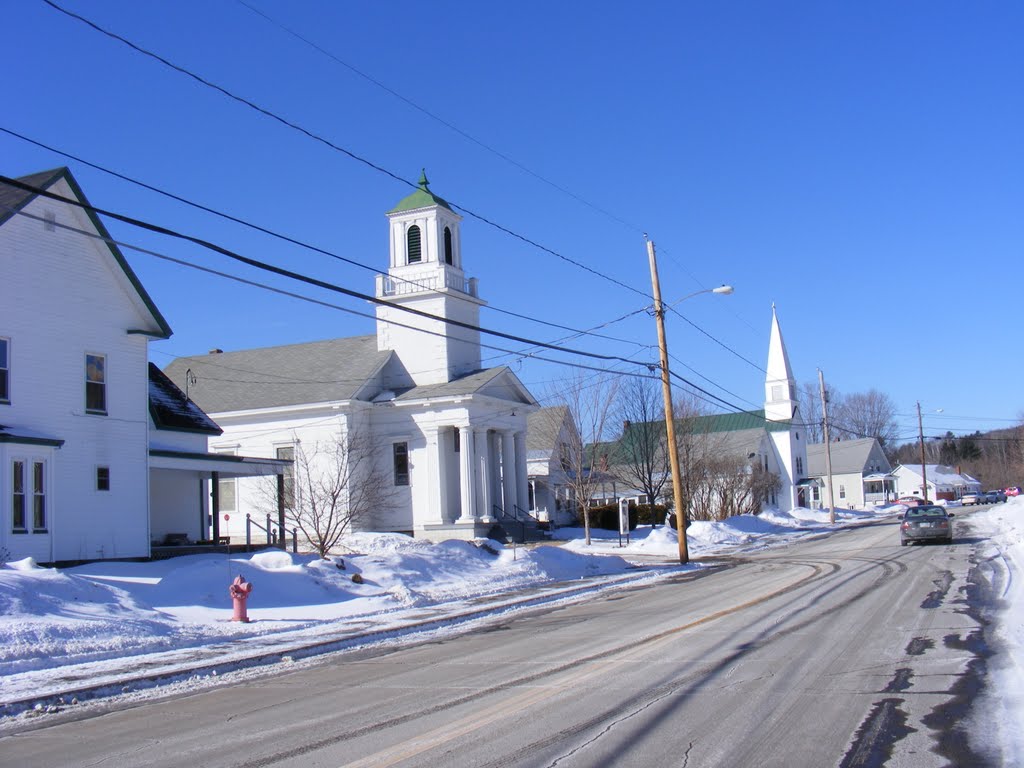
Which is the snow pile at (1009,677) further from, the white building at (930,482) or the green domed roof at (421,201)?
the white building at (930,482)

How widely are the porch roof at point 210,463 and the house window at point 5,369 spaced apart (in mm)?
4523

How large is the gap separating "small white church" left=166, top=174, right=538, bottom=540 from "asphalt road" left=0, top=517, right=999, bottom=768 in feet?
87.8

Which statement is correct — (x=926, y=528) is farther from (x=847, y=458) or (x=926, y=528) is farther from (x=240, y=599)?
(x=847, y=458)

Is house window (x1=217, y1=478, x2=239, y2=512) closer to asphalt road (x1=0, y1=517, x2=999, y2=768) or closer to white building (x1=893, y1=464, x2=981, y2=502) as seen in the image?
asphalt road (x1=0, y1=517, x2=999, y2=768)

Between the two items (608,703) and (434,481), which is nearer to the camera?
(608,703)

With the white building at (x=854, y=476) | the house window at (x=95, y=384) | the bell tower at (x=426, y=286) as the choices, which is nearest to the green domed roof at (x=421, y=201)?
the bell tower at (x=426, y=286)

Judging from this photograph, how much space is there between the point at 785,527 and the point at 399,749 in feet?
178

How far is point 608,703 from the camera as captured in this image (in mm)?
8969

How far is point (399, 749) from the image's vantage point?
24.6 feet

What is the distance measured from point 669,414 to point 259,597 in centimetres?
1436

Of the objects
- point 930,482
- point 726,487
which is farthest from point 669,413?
point 930,482

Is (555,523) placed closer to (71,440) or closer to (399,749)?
(71,440)

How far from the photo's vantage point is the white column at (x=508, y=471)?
45969 mm

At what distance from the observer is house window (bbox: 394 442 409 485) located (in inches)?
1716
